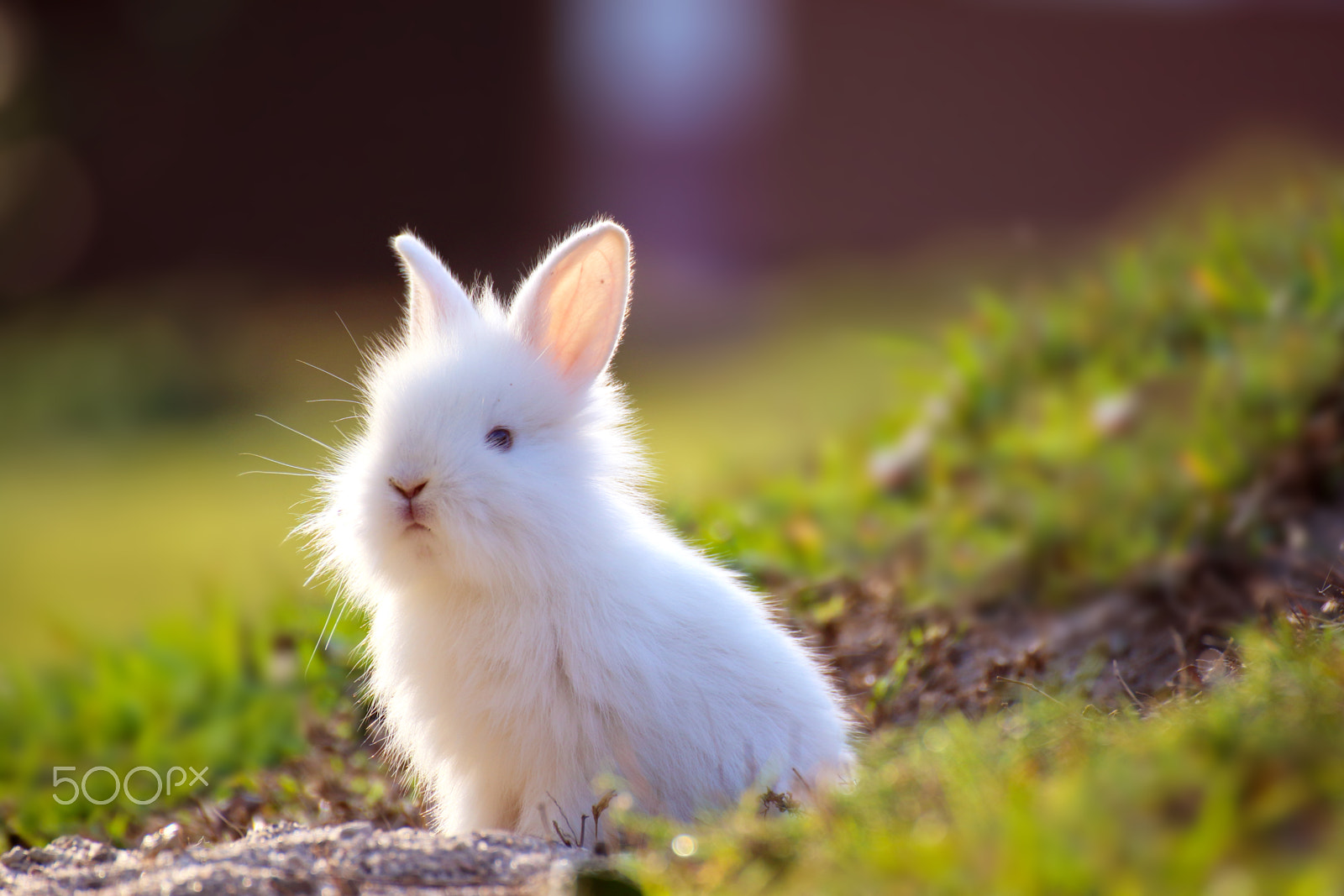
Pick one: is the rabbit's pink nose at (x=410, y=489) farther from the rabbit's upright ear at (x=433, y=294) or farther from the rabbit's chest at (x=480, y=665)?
the rabbit's upright ear at (x=433, y=294)

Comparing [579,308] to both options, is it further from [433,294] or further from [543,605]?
[543,605]

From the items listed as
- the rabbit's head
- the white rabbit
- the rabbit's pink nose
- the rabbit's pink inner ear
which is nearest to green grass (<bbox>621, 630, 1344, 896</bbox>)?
the white rabbit

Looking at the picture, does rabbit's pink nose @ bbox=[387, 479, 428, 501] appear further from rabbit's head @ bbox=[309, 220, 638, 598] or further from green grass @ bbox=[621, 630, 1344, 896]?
green grass @ bbox=[621, 630, 1344, 896]

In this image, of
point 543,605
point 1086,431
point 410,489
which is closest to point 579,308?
point 410,489

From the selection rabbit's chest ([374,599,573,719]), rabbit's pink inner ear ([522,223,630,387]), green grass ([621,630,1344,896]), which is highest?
rabbit's pink inner ear ([522,223,630,387])

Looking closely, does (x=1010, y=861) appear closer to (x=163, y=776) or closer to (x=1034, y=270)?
(x=163, y=776)

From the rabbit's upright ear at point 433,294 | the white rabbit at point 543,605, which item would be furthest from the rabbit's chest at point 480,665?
the rabbit's upright ear at point 433,294
